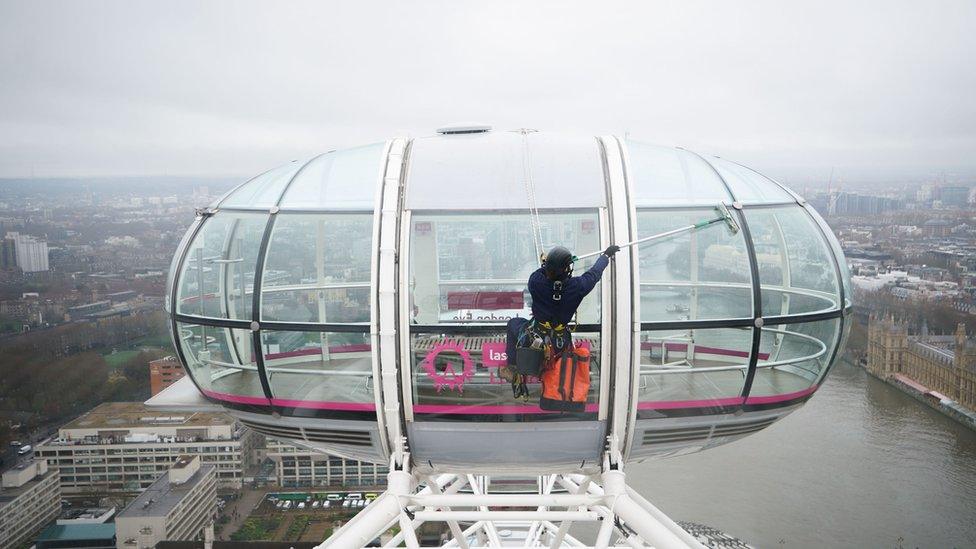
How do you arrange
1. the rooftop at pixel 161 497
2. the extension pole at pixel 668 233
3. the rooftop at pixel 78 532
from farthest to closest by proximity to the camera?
1. the rooftop at pixel 78 532
2. the rooftop at pixel 161 497
3. the extension pole at pixel 668 233

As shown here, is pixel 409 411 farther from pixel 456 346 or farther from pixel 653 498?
pixel 653 498

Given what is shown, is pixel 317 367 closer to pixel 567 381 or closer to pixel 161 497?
pixel 567 381

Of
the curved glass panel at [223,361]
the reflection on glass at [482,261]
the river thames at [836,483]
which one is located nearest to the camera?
the reflection on glass at [482,261]

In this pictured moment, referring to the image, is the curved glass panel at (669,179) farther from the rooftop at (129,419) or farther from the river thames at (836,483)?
the rooftop at (129,419)

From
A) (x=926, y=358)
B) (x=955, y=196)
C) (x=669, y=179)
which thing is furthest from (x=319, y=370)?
(x=955, y=196)

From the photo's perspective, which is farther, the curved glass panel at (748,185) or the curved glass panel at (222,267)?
the curved glass panel at (748,185)

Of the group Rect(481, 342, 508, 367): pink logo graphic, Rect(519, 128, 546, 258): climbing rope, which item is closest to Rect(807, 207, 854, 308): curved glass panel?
Rect(519, 128, 546, 258): climbing rope

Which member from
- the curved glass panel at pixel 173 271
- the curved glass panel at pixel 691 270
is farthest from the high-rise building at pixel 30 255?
the curved glass panel at pixel 691 270
